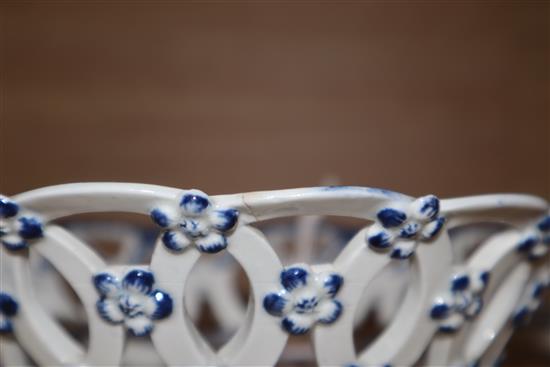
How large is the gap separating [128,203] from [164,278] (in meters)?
0.03

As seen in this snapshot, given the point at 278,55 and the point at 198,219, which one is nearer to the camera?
the point at 198,219

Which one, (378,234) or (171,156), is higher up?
(171,156)

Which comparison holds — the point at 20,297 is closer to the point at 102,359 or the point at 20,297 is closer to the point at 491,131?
the point at 102,359

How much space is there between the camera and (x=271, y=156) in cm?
48

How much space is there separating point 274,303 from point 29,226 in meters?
0.11

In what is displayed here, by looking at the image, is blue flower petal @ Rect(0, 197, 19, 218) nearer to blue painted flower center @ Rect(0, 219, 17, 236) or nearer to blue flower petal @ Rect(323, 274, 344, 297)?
blue painted flower center @ Rect(0, 219, 17, 236)

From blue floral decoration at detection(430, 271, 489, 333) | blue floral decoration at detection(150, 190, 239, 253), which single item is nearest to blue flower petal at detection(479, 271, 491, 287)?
blue floral decoration at detection(430, 271, 489, 333)

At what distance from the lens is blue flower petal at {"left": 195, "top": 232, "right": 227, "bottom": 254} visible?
21 centimetres

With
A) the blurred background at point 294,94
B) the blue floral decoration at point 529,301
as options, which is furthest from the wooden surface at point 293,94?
the blue floral decoration at point 529,301

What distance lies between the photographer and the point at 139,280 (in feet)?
0.72

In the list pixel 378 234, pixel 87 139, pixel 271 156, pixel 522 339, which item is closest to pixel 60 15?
pixel 87 139

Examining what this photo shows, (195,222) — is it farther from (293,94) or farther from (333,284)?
(293,94)

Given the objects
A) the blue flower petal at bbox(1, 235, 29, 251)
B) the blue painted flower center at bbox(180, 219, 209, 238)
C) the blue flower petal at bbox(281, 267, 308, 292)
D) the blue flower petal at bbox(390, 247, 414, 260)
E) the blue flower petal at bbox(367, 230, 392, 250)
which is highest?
the blue flower petal at bbox(1, 235, 29, 251)

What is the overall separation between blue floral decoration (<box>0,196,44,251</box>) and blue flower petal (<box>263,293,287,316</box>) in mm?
98
